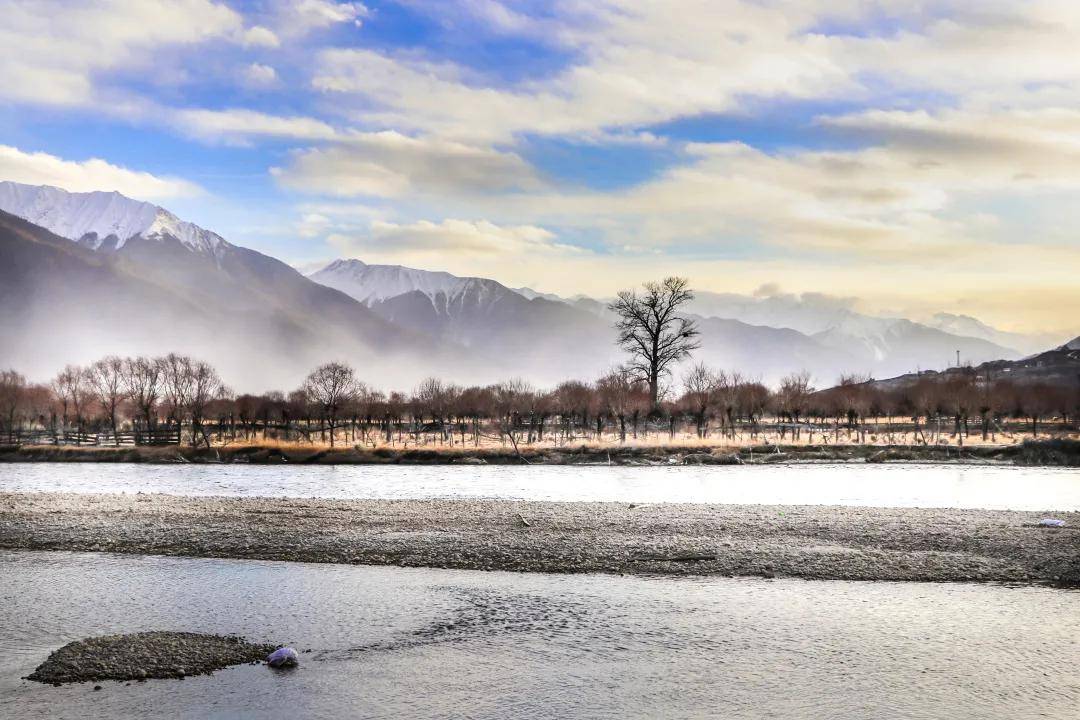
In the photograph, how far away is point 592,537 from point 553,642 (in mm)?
11232

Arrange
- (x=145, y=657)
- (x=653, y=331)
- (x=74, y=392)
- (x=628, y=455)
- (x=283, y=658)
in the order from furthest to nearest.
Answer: (x=74, y=392), (x=653, y=331), (x=628, y=455), (x=145, y=657), (x=283, y=658)

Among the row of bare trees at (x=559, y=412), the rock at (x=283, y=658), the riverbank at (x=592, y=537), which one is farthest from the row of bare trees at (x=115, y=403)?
the rock at (x=283, y=658)

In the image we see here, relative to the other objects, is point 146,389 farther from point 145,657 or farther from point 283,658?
point 283,658

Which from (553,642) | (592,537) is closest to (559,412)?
(592,537)

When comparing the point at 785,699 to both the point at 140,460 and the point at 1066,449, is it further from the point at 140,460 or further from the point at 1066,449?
the point at 140,460

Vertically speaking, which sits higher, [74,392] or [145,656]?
[74,392]

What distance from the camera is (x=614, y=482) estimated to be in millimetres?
51688

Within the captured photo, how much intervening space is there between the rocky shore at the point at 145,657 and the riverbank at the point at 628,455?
51.9 meters

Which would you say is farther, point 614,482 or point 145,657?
point 614,482

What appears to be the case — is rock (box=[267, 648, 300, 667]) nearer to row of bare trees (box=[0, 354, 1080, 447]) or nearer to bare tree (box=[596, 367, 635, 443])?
row of bare trees (box=[0, 354, 1080, 447])

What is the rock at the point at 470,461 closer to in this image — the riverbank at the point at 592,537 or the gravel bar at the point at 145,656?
the riverbank at the point at 592,537

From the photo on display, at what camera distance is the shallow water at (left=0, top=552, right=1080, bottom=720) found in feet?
44.9

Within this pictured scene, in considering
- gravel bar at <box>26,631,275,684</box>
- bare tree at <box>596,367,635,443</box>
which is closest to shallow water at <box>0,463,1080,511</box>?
gravel bar at <box>26,631,275,684</box>

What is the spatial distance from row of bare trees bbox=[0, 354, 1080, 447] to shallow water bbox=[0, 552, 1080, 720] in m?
58.6
